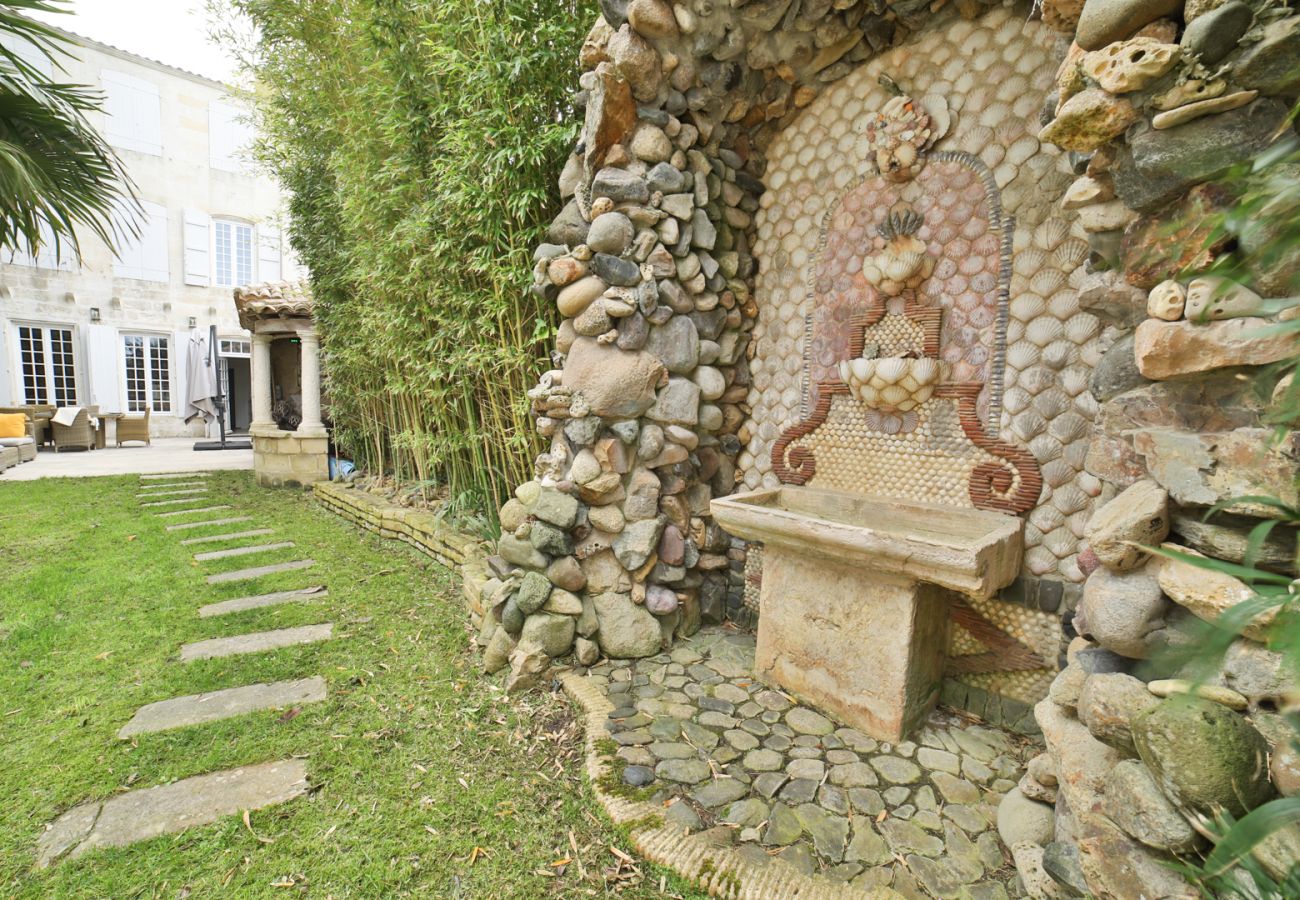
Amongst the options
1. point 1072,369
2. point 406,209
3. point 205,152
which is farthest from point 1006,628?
point 205,152

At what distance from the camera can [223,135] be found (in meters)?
11.4

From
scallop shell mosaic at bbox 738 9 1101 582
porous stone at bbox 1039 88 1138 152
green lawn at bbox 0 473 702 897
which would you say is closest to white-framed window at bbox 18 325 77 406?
green lawn at bbox 0 473 702 897

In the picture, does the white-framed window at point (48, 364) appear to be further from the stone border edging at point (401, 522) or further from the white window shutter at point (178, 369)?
the stone border edging at point (401, 522)

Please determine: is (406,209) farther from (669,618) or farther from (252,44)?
(252,44)

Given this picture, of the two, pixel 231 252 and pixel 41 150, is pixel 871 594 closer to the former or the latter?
pixel 41 150

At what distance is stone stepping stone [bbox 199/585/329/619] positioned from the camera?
3.05 metres

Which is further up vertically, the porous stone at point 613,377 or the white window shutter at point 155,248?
the white window shutter at point 155,248

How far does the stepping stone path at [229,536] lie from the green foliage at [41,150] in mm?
2111

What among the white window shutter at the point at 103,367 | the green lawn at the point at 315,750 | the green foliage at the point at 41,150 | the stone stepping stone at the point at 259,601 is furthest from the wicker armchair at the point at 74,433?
the stone stepping stone at the point at 259,601

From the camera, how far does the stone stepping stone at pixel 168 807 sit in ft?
5.23

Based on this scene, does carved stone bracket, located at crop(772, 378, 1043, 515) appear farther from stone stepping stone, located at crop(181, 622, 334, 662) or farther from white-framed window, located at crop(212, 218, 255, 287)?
white-framed window, located at crop(212, 218, 255, 287)

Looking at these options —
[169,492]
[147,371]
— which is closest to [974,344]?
Result: [169,492]

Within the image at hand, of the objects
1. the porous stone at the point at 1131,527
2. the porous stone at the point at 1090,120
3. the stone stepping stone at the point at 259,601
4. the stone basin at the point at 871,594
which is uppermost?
the porous stone at the point at 1090,120

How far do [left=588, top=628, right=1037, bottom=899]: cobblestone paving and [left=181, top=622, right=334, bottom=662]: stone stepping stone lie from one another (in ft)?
5.00
